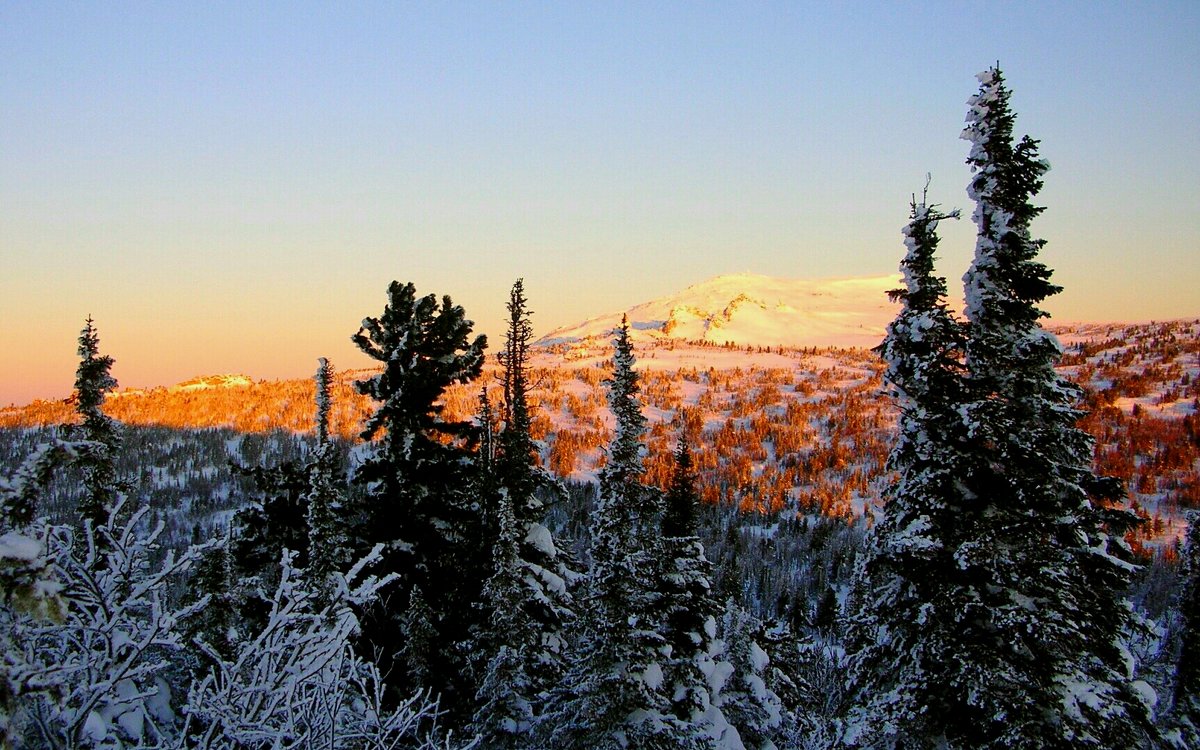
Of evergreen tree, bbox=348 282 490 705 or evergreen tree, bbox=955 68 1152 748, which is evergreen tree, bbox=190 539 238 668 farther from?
evergreen tree, bbox=955 68 1152 748

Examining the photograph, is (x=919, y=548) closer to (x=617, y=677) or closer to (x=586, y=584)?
(x=617, y=677)

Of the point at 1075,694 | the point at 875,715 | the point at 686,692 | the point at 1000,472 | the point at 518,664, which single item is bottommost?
the point at 686,692

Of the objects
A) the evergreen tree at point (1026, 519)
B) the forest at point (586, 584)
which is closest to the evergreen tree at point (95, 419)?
the forest at point (586, 584)

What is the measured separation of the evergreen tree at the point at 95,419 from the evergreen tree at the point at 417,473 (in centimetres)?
940

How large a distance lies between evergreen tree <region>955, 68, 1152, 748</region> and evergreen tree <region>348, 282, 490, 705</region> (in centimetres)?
1141

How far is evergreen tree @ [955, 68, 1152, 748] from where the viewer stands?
11547 millimetres

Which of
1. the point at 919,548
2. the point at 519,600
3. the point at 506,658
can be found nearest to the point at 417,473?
the point at 519,600

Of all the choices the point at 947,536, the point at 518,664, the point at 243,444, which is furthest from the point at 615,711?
the point at 243,444

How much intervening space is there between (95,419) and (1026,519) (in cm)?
2476

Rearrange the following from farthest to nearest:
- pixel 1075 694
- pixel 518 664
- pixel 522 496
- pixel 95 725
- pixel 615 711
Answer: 1. pixel 522 496
2. pixel 518 664
3. pixel 615 711
4. pixel 1075 694
5. pixel 95 725

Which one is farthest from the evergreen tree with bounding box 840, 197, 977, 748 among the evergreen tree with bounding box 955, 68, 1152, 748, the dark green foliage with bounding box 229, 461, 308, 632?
the dark green foliage with bounding box 229, 461, 308, 632

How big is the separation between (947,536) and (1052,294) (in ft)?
14.2

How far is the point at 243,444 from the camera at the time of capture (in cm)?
19675

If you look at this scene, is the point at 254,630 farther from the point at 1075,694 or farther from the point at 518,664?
the point at 1075,694
